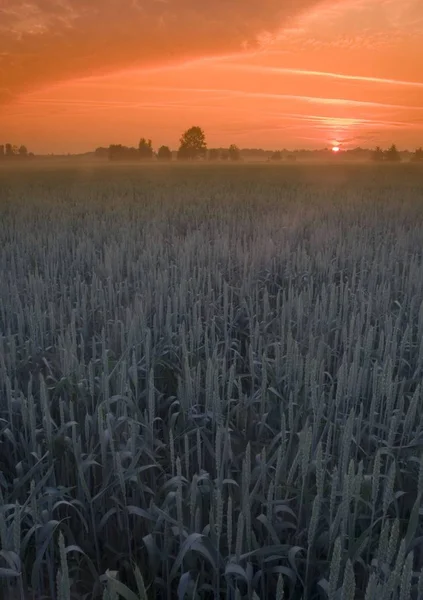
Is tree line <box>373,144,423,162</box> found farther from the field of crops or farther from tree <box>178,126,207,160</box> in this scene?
the field of crops

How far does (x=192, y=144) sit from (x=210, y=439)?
307 ft

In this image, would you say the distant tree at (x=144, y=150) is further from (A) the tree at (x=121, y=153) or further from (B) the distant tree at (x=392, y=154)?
(B) the distant tree at (x=392, y=154)

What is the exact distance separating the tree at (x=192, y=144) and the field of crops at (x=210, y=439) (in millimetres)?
88800

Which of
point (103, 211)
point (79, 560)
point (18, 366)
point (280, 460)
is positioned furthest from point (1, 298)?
point (103, 211)

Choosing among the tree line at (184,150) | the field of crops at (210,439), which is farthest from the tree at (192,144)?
the field of crops at (210,439)

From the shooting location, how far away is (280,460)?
2.00 meters

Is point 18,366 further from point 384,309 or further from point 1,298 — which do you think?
point 384,309

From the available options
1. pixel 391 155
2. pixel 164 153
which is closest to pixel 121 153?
pixel 164 153

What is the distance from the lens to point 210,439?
274cm

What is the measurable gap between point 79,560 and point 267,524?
75 centimetres

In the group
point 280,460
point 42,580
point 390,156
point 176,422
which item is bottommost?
point 42,580

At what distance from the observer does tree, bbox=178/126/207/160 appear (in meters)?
92.2

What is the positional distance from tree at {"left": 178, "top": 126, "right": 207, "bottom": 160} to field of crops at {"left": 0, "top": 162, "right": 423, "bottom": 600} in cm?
8880

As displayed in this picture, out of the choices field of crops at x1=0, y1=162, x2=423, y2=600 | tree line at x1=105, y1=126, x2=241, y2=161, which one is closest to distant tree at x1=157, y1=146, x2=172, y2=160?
tree line at x1=105, y1=126, x2=241, y2=161
